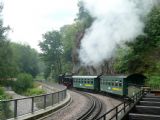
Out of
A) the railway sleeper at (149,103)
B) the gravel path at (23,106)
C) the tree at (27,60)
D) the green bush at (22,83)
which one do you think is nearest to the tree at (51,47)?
the tree at (27,60)

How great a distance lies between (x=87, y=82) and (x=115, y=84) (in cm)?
1086

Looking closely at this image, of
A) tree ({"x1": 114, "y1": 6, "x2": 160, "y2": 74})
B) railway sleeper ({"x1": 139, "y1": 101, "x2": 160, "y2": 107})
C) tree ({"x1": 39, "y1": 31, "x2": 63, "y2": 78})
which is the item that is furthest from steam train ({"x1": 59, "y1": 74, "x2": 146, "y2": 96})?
tree ({"x1": 39, "y1": 31, "x2": 63, "y2": 78})

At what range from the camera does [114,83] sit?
27.4 m

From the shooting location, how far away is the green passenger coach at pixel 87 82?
1380 inches

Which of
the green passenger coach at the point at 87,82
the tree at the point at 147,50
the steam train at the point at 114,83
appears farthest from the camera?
the green passenger coach at the point at 87,82

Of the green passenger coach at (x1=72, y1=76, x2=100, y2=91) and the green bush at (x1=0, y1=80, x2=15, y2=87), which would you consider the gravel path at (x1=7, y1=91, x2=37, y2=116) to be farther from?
the green bush at (x1=0, y1=80, x2=15, y2=87)

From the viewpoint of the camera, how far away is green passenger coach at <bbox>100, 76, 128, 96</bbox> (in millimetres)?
24859

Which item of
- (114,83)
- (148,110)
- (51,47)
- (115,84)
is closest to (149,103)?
(148,110)

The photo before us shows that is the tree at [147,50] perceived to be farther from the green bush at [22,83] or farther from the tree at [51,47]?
the tree at [51,47]

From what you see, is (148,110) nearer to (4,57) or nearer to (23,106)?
(23,106)

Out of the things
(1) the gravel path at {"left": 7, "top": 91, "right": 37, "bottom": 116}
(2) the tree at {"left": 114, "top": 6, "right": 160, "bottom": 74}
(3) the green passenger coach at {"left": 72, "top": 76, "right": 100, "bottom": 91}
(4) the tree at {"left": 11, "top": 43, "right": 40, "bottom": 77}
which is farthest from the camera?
(4) the tree at {"left": 11, "top": 43, "right": 40, "bottom": 77}

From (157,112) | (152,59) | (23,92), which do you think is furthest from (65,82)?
(157,112)

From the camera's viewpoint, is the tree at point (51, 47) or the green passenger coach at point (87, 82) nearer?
the green passenger coach at point (87, 82)

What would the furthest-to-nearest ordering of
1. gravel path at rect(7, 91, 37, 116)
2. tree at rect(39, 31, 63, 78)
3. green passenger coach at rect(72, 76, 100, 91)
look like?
tree at rect(39, 31, 63, 78)
green passenger coach at rect(72, 76, 100, 91)
gravel path at rect(7, 91, 37, 116)
